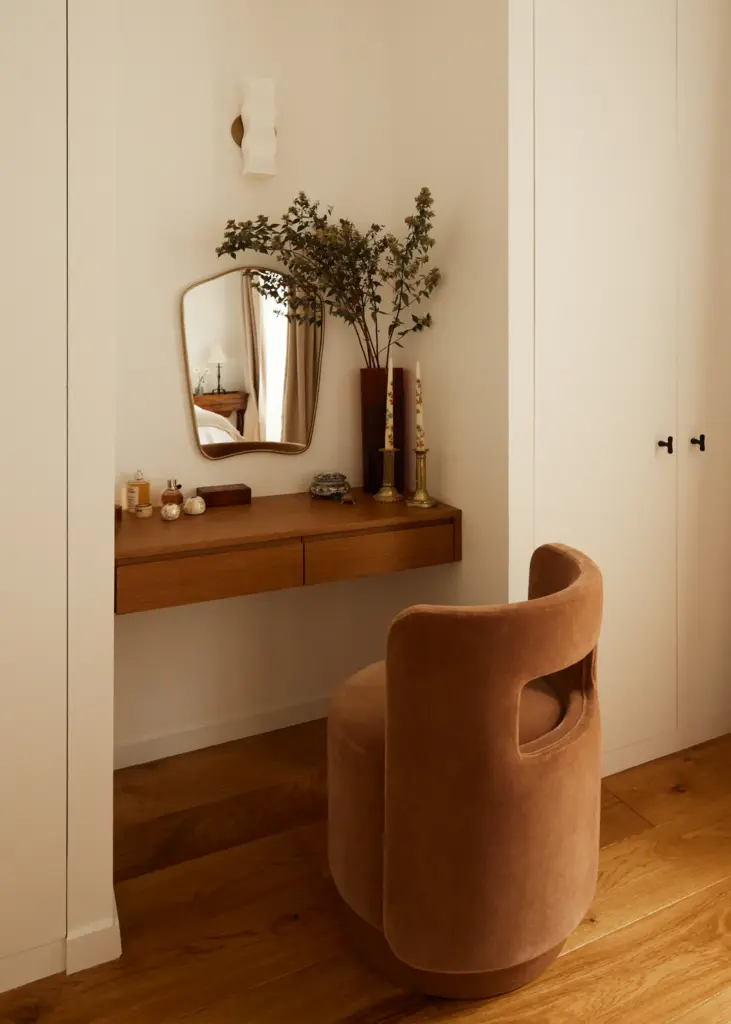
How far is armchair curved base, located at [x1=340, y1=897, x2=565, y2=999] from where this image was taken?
63.7 inches

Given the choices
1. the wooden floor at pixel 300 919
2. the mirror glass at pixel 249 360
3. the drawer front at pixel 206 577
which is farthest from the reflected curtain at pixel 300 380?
the wooden floor at pixel 300 919

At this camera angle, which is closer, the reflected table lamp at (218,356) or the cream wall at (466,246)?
the cream wall at (466,246)

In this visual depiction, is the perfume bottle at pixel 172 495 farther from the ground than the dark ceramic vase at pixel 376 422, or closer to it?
closer to it

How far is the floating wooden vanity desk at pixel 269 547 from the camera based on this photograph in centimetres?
197

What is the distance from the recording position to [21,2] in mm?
1455

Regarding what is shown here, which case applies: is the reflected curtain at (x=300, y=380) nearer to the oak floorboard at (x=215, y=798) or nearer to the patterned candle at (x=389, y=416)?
the patterned candle at (x=389, y=416)

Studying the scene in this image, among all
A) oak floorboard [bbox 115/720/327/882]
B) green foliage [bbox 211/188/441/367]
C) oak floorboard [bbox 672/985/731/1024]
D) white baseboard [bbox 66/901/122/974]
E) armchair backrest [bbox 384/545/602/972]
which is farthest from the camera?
green foliage [bbox 211/188/441/367]

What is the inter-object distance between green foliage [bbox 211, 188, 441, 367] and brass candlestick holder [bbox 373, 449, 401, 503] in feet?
1.13

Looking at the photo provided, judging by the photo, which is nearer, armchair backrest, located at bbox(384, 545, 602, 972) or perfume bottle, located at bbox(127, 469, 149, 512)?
armchair backrest, located at bbox(384, 545, 602, 972)

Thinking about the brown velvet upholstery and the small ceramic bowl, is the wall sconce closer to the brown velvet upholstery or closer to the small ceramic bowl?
the small ceramic bowl

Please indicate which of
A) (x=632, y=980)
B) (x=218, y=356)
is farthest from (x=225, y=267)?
(x=632, y=980)

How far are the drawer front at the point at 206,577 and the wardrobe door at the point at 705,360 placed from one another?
1260mm

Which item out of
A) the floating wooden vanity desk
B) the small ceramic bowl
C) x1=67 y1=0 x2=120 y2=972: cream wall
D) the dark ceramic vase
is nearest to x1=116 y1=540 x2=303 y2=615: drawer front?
the floating wooden vanity desk

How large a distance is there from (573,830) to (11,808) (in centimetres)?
109
